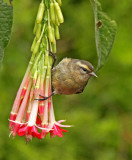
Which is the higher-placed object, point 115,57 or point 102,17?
point 102,17

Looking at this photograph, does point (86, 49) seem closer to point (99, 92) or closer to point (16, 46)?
point (99, 92)

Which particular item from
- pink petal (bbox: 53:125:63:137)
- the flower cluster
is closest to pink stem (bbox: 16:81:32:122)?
the flower cluster

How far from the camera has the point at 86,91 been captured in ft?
18.9

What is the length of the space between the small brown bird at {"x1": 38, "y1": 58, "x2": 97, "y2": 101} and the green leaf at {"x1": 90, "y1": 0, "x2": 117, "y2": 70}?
791 mm

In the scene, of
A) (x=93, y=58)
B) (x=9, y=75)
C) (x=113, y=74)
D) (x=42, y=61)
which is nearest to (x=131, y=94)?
(x=113, y=74)

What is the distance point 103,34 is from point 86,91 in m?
3.85

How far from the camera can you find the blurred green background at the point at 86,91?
5.00 m

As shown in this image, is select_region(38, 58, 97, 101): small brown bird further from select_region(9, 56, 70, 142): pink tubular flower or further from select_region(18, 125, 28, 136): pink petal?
select_region(18, 125, 28, 136): pink petal

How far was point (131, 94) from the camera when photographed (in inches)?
213

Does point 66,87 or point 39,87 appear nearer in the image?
point 39,87

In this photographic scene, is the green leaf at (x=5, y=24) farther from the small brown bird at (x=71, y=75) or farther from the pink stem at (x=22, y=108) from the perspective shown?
the small brown bird at (x=71, y=75)

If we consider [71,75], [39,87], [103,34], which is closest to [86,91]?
[71,75]

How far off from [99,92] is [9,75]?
139 cm

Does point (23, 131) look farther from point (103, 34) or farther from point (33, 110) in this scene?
point (103, 34)
